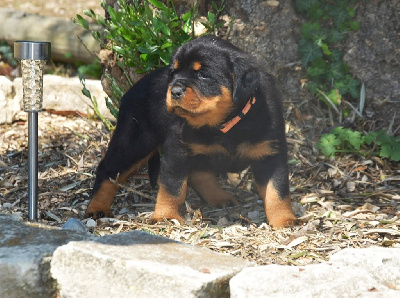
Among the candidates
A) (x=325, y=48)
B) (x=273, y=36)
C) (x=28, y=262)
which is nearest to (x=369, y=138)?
(x=325, y=48)

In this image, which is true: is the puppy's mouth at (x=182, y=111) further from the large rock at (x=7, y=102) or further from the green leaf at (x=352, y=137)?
the large rock at (x=7, y=102)

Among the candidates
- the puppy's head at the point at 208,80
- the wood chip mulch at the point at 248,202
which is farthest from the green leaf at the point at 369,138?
the puppy's head at the point at 208,80

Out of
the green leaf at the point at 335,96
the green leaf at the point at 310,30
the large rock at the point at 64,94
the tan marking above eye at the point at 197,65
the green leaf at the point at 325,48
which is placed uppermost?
the green leaf at the point at 310,30

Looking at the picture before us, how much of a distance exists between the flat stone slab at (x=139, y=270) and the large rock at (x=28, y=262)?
8 cm

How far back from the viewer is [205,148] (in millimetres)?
4203

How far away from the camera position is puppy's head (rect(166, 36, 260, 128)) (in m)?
3.83

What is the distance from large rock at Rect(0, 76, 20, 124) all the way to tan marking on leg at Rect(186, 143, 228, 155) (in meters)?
2.90

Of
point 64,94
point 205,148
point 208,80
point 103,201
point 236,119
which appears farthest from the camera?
point 64,94

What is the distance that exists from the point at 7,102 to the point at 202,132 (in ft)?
9.76

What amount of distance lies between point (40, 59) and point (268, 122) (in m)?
1.43

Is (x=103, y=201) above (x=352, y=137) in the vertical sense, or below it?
below

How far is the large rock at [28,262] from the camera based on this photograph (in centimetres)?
304

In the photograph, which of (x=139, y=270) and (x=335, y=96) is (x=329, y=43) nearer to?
(x=335, y=96)

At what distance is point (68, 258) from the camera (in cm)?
303
